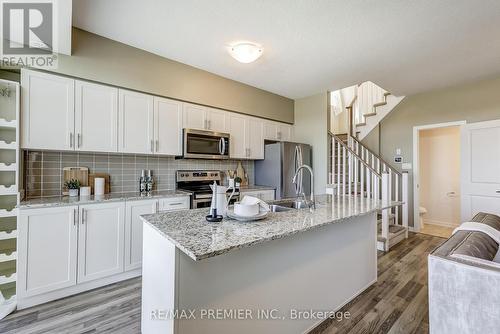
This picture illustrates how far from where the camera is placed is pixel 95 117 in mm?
2566

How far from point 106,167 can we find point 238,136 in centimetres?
192

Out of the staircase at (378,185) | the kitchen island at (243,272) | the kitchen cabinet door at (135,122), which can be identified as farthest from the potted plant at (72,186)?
the staircase at (378,185)

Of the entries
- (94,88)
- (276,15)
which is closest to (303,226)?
(276,15)

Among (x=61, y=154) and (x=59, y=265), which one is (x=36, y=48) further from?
(x=59, y=265)

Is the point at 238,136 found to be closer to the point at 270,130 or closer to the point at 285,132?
the point at 270,130

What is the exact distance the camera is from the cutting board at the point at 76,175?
2621 mm

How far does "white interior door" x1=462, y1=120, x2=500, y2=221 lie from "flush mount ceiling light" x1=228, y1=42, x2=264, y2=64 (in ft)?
12.0

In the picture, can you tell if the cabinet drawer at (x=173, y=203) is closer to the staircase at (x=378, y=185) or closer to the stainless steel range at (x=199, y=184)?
the stainless steel range at (x=199, y=184)

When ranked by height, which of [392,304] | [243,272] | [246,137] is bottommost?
[392,304]

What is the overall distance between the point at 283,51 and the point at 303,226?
2175 mm

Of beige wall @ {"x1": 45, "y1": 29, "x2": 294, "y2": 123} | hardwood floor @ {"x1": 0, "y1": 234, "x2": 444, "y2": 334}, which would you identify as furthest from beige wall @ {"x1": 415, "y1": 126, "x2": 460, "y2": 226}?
beige wall @ {"x1": 45, "y1": 29, "x2": 294, "y2": 123}

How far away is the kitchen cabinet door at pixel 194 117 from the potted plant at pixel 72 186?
1414mm

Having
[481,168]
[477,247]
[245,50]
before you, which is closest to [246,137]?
[245,50]

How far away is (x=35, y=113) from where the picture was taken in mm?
2248
